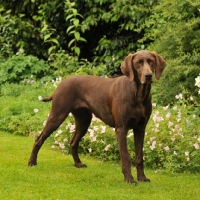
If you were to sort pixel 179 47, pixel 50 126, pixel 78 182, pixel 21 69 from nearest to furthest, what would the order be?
pixel 78 182
pixel 50 126
pixel 179 47
pixel 21 69

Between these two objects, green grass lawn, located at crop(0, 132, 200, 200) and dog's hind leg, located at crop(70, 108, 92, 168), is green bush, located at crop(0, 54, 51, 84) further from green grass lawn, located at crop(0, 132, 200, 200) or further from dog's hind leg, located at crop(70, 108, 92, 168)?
dog's hind leg, located at crop(70, 108, 92, 168)

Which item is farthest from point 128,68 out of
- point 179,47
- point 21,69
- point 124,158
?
point 21,69

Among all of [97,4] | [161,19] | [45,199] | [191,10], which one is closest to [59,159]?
[45,199]

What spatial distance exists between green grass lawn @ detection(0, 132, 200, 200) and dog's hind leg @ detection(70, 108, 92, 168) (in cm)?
16

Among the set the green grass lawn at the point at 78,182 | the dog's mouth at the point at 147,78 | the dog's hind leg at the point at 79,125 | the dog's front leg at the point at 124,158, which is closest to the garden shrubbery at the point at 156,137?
the green grass lawn at the point at 78,182

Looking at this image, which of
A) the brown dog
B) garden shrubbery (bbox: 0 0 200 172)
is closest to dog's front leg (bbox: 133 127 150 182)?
the brown dog

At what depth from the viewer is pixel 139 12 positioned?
42.2ft

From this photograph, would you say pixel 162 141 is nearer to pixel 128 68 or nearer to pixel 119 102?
pixel 119 102

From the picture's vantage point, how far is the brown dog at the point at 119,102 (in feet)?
21.5

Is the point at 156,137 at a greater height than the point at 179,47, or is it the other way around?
the point at 179,47

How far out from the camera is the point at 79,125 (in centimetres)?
781

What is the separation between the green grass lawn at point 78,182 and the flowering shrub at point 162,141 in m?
0.19

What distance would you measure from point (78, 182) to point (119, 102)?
1071 mm

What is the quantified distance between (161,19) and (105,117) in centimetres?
501
